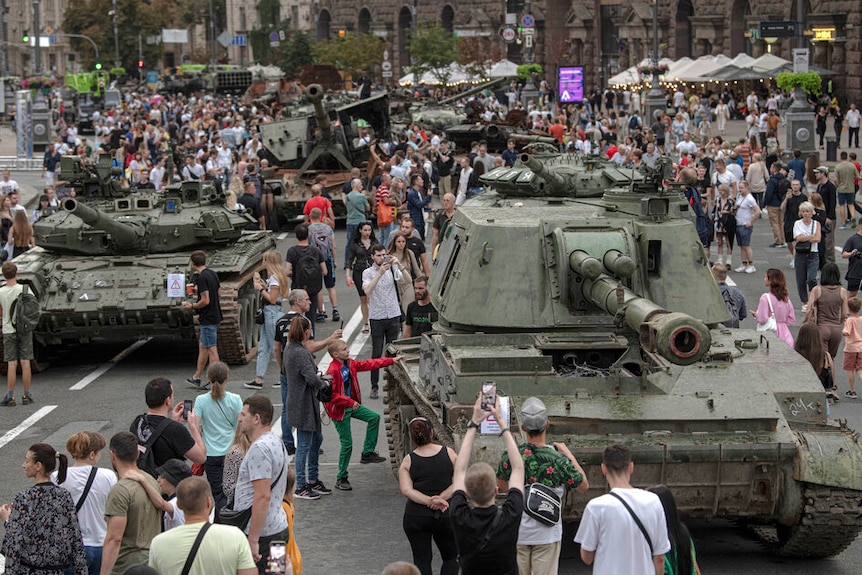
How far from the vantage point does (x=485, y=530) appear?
804 cm

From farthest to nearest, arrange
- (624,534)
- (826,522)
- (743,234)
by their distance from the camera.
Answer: (743,234)
(826,522)
(624,534)

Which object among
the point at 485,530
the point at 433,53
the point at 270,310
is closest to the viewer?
the point at 485,530

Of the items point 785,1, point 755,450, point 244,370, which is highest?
point 785,1

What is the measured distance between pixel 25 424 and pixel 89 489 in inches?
264

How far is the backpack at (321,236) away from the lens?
2027 centimetres

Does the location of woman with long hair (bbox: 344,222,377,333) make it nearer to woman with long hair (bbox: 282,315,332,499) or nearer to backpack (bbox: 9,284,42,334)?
backpack (bbox: 9,284,42,334)

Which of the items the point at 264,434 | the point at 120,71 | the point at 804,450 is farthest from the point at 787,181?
the point at 120,71

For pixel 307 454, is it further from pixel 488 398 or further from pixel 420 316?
pixel 488 398

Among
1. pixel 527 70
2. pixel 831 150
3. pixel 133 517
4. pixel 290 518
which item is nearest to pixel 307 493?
pixel 290 518

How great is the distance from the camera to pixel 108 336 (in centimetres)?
1745

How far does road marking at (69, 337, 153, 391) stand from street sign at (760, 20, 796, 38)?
25.6 m

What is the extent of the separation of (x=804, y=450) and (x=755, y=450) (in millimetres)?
327

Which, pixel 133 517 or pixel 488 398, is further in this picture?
pixel 133 517

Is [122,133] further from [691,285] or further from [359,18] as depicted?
[359,18]
